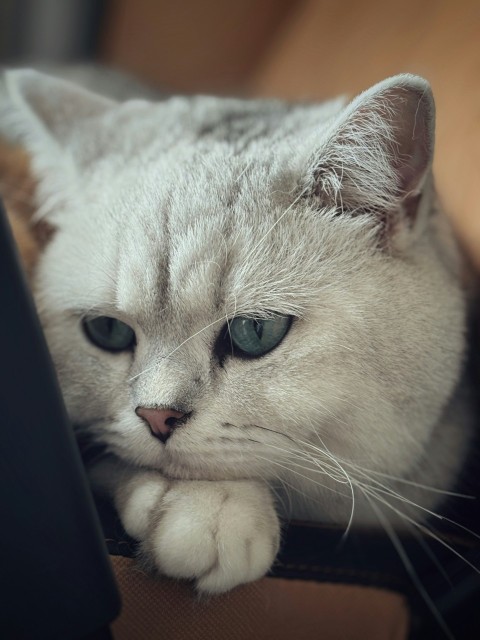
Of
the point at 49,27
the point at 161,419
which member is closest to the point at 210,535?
the point at 161,419

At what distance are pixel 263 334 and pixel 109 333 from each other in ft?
0.69

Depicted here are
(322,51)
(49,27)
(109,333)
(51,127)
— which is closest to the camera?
(109,333)

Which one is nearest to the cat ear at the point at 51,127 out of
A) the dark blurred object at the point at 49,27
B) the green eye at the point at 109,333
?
the green eye at the point at 109,333

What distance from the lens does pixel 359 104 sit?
62 centimetres

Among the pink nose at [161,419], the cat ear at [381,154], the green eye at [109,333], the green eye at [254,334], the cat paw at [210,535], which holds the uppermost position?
the cat ear at [381,154]

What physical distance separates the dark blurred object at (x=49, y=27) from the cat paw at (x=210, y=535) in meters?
1.40

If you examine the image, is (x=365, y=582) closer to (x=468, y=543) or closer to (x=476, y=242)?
(x=468, y=543)

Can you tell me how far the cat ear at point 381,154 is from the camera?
615 mm

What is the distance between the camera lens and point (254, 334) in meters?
0.67

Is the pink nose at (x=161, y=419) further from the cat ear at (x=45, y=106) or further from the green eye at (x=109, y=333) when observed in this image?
the cat ear at (x=45, y=106)

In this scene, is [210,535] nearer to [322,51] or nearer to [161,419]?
[161,419]

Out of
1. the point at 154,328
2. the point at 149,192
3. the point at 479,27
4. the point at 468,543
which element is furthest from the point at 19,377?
the point at 479,27

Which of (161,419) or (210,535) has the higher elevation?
(161,419)

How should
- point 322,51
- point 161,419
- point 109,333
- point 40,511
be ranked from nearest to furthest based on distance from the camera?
1. point 40,511
2. point 161,419
3. point 109,333
4. point 322,51
